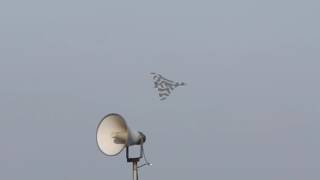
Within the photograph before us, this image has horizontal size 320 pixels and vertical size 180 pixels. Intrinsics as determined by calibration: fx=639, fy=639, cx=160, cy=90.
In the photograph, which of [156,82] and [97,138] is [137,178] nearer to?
[97,138]

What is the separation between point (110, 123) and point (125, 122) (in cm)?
34

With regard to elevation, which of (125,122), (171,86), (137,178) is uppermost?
(171,86)

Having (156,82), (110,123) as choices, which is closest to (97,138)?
(110,123)

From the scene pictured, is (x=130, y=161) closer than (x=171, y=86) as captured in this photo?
Yes

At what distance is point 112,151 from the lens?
13406 mm

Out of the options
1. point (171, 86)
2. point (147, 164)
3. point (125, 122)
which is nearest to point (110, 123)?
point (125, 122)

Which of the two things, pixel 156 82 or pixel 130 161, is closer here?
pixel 130 161

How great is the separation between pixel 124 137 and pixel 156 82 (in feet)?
7.23

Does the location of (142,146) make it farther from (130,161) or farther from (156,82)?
(156,82)

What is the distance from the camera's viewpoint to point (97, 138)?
13594mm

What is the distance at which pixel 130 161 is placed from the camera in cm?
1386

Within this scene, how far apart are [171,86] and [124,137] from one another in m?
2.35

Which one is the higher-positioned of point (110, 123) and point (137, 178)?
point (110, 123)

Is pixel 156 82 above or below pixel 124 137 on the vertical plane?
above
